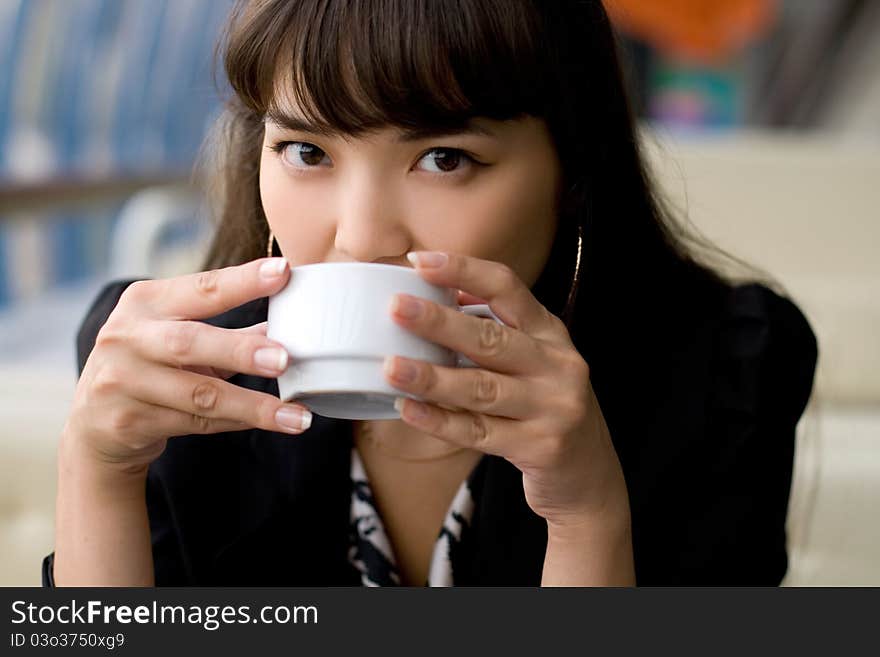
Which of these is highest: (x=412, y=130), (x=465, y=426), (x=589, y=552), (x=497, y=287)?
(x=412, y=130)

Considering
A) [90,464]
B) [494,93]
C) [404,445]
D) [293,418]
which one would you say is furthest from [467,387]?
[404,445]

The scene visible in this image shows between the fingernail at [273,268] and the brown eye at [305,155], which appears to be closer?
the fingernail at [273,268]

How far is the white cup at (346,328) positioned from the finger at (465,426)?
0.02 metres

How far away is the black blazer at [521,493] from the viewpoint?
1.32m

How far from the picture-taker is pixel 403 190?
1.01 metres

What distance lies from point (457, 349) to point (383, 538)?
23.1 inches

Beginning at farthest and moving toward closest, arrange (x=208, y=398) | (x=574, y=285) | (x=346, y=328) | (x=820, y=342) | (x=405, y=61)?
(x=820, y=342)
(x=574, y=285)
(x=405, y=61)
(x=208, y=398)
(x=346, y=328)

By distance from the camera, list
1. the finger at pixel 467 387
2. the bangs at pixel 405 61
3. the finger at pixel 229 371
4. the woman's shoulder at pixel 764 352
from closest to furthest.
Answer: the finger at pixel 467 387 < the finger at pixel 229 371 < the bangs at pixel 405 61 < the woman's shoulder at pixel 764 352

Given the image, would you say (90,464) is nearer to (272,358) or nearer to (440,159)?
(272,358)

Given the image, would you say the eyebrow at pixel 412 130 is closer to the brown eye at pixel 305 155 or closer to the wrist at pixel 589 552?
the brown eye at pixel 305 155

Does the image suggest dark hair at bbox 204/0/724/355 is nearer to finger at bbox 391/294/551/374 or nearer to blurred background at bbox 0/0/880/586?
blurred background at bbox 0/0/880/586

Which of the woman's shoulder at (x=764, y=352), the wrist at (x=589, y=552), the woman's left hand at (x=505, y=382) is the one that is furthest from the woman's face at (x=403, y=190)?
the woman's shoulder at (x=764, y=352)

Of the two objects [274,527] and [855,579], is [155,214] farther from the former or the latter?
[855,579]

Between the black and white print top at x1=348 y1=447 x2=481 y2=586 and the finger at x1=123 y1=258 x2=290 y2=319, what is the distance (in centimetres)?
51
